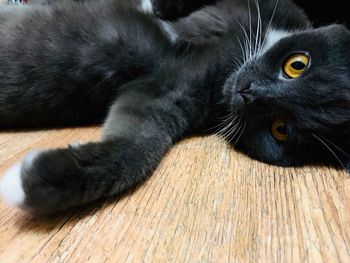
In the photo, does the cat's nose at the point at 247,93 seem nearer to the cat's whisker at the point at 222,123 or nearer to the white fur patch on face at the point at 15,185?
the cat's whisker at the point at 222,123

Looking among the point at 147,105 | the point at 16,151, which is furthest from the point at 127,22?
the point at 16,151

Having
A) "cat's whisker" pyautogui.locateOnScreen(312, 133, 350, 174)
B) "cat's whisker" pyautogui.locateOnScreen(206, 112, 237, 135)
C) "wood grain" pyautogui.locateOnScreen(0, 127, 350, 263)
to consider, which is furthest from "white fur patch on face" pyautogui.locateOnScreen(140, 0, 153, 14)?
"cat's whisker" pyautogui.locateOnScreen(312, 133, 350, 174)

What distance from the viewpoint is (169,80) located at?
1153 mm

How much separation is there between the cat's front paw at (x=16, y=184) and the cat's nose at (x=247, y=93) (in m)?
0.54

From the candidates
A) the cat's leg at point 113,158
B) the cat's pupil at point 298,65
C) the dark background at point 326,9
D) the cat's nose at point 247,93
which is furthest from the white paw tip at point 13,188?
the dark background at point 326,9

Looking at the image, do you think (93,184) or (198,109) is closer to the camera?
(93,184)

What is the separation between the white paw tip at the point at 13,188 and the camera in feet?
2.43

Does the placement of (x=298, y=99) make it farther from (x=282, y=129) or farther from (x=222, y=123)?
(x=222, y=123)

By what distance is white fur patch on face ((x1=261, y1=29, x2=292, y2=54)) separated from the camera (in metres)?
1.18

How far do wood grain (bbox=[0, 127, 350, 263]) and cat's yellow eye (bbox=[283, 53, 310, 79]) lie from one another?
0.24 metres

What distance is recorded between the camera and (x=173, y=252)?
697mm

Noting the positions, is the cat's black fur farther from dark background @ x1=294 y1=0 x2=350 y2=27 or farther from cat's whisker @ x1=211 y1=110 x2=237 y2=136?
dark background @ x1=294 y1=0 x2=350 y2=27

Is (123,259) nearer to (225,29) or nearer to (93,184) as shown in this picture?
(93,184)

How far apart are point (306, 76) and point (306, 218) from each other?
37 cm
